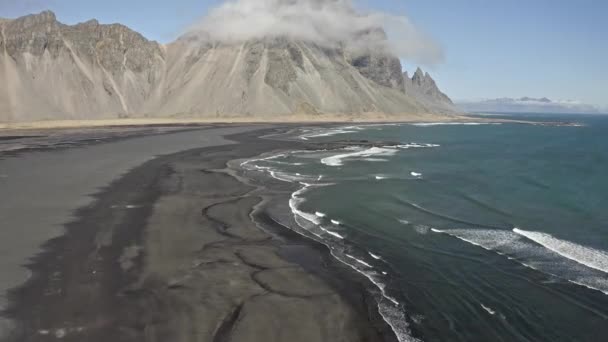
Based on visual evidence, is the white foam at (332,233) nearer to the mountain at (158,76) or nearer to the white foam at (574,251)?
the white foam at (574,251)

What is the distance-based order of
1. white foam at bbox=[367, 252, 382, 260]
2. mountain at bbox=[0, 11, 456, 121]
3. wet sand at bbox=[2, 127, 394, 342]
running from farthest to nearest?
mountain at bbox=[0, 11, 456, 121] < white foam at bbox=[367, 252, 382, 260] < wet sand at bbox=[2, 127, 394, 342]

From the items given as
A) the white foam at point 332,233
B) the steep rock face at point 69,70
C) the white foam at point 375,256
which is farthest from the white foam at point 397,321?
the steep rock face at point 69,70

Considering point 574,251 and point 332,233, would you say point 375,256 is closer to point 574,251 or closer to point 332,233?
point 332,233

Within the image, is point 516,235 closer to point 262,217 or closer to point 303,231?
point 303,231

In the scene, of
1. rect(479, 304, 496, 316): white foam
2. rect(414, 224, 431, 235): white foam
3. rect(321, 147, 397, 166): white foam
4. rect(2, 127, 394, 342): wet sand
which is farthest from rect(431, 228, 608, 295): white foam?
rect(321, 147, 397, 166): white foam

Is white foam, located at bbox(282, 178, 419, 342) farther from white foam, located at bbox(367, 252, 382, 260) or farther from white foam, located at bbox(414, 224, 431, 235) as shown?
white foam, located at bbox(414, 224, 431, 235)
